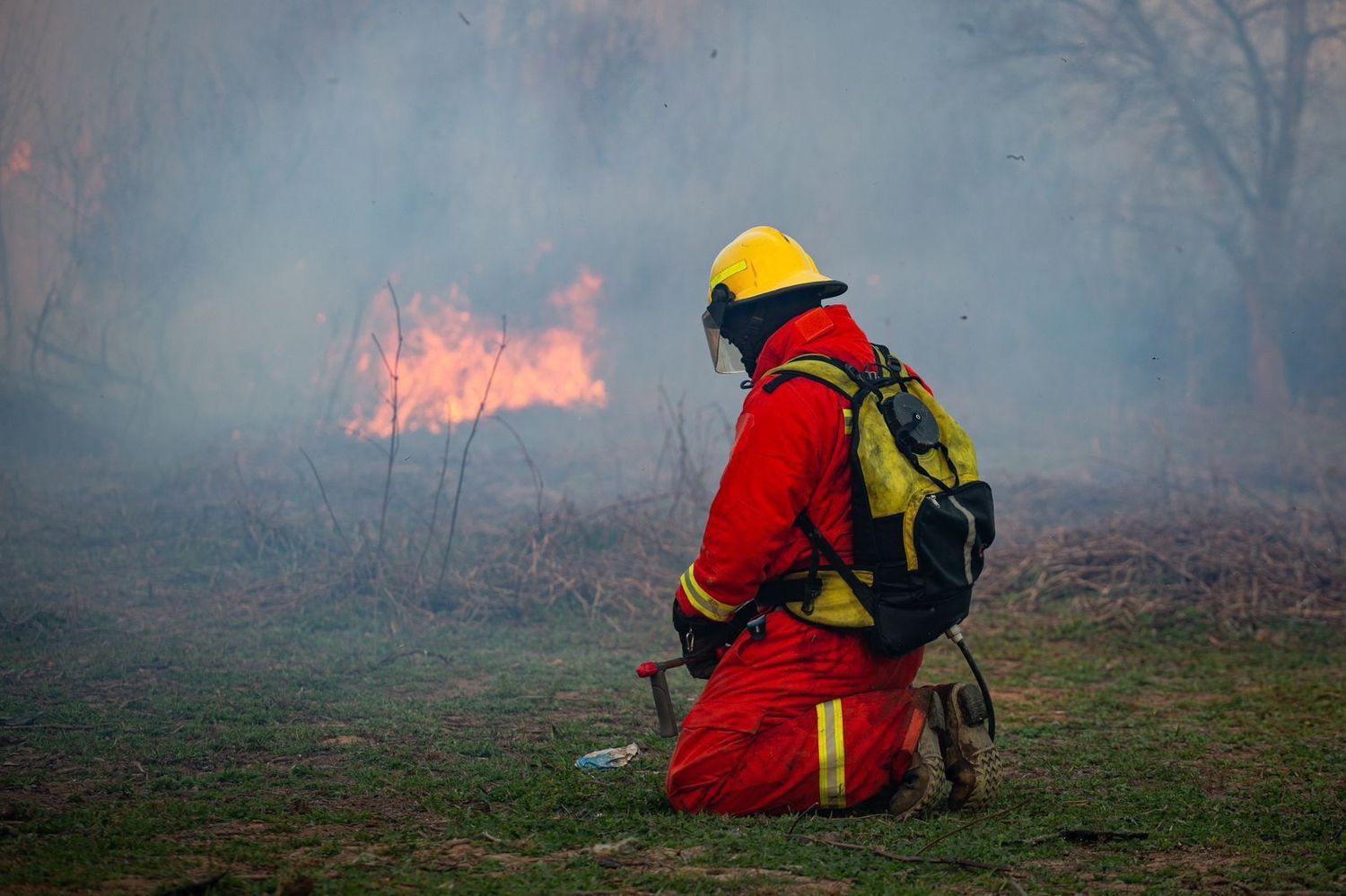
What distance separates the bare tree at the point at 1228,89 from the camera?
→ 17578mm

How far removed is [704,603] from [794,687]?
1.26 feet

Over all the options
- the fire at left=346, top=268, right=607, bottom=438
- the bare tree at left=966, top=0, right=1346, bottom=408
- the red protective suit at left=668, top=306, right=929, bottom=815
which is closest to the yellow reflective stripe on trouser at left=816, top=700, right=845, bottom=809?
the red protective suit at left=668, top=306, right=929, bottom=815

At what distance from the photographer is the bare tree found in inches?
692

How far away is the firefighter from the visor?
1.84 ft

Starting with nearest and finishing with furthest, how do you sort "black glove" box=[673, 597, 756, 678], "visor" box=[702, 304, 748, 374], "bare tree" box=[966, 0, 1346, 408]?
1. "black glove" box=[673, 597, 756, 678]
2. "visor" box=[702, 304, 748, 374]
3. "bare tree" box=[966, 0, 1346, 408]

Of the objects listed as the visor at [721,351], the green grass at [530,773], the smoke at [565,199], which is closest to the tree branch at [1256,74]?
the smoke at [565,199]

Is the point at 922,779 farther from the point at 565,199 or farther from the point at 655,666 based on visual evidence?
the point at 565,199

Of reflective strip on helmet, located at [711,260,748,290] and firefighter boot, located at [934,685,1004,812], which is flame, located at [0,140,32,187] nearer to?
reflective strip on helmet, located at [711,260,748,290]

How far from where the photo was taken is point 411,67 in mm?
15500

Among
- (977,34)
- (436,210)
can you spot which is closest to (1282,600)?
(436,210)

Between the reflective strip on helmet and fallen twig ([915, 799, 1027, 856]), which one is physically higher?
the reflective strip on helmet

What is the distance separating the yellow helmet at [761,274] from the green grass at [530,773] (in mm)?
1751

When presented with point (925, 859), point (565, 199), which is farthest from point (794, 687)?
point (565, 199)

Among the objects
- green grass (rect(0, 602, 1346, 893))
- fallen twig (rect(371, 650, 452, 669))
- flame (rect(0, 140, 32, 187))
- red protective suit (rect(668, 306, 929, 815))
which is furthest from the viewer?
flame (rect(0, 140, 32, 187))
